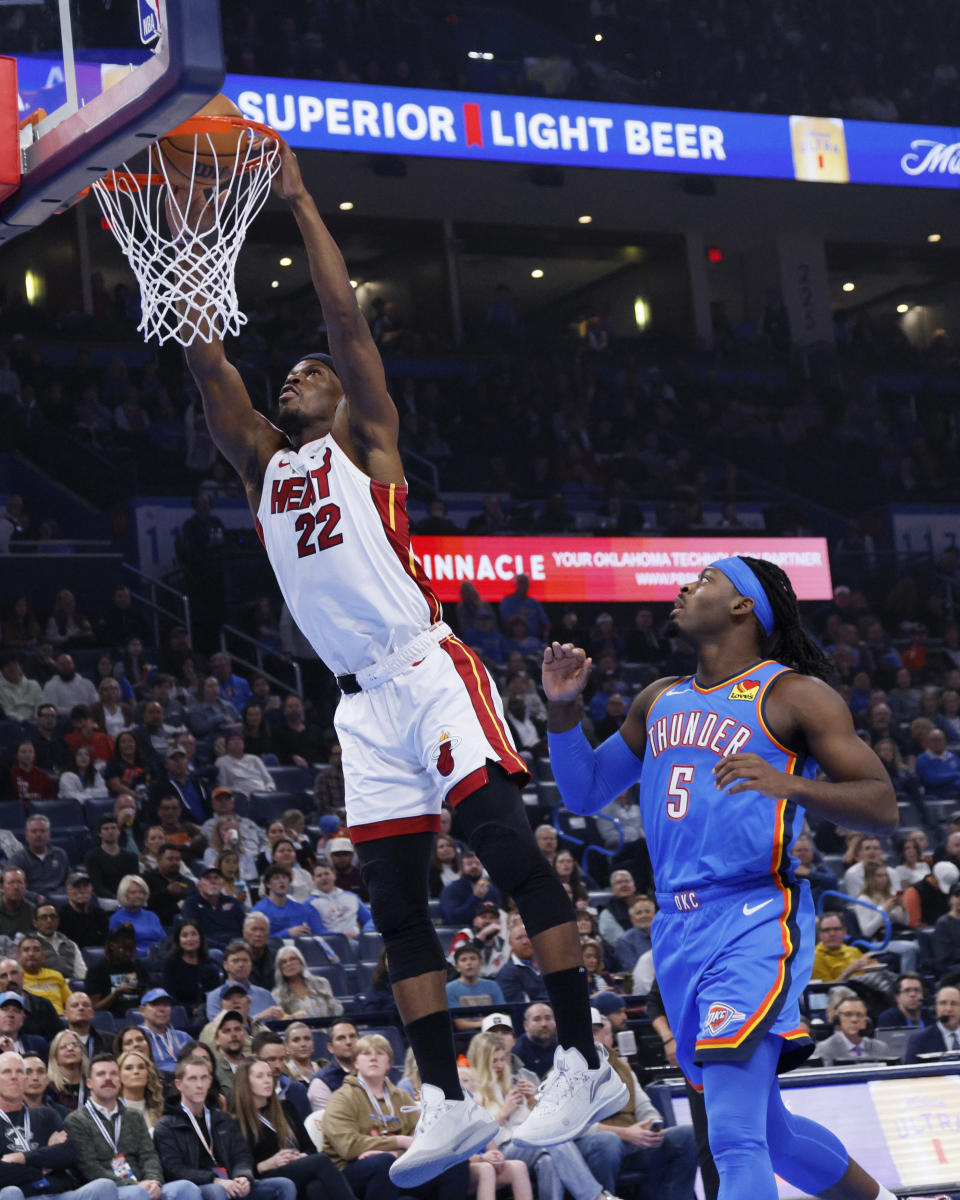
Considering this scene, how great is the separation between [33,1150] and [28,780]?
570 centimetres

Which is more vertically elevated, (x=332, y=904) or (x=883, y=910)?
(x=332, y=904)

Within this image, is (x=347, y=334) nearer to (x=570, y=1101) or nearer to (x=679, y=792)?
(x=679, y=792)

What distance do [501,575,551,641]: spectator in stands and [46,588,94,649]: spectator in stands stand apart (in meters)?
5.12

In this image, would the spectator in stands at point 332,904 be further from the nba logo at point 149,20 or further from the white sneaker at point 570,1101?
the nba logo at point 149,20

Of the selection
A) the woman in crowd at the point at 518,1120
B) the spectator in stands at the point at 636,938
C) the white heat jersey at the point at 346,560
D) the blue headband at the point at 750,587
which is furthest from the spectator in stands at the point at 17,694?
the blue headband at the point at 750,587

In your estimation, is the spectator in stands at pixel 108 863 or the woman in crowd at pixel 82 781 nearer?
the spectator in stands at pixel 108 863

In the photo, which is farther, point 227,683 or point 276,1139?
point 227,683

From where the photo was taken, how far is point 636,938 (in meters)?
12.9

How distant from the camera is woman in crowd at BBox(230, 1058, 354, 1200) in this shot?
9195 mm

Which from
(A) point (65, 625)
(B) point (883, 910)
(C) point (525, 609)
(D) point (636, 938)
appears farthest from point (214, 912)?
(C) point (525, 609)

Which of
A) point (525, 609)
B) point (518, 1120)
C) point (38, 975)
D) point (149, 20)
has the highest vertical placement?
point (149, 20)

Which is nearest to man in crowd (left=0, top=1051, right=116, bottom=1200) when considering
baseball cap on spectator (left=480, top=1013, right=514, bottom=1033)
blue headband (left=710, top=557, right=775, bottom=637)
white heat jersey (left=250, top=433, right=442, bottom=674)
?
baseball cap on spectator (left=480, top=1013, right=514, bottom=1033)

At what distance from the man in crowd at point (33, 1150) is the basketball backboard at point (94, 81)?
16.7ft

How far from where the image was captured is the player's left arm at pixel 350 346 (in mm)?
5000
